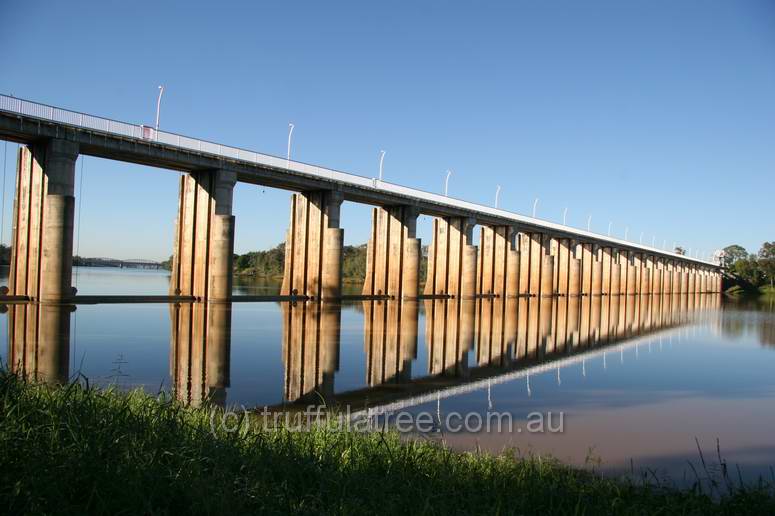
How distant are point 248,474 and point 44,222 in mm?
27928

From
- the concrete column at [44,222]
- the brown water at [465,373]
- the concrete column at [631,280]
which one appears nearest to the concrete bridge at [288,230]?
the concrete column at [44,222]

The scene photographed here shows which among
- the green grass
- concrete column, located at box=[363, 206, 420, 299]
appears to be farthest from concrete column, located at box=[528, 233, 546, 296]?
the green grass

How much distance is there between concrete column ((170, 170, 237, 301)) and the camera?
36.9 m

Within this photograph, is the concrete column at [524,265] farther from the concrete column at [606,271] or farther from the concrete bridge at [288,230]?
the concrete column at [606,271]

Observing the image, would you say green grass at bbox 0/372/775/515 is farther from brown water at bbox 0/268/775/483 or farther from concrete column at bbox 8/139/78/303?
concrete column at bbox 8/139/78/303

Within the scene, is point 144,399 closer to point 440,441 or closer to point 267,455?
point 267,455

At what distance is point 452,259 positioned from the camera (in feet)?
207

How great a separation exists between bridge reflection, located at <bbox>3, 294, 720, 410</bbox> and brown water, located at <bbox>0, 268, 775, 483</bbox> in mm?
76

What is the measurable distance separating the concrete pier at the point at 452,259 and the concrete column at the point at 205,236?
28298 mm

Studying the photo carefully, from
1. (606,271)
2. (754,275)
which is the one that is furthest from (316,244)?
(754,275)

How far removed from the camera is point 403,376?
1583 centimetres

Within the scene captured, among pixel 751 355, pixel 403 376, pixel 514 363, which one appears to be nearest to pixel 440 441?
pixel 403 376

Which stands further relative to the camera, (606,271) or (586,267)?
(606,271)

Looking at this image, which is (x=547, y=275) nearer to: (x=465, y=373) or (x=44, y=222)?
(x=44, y=222)
